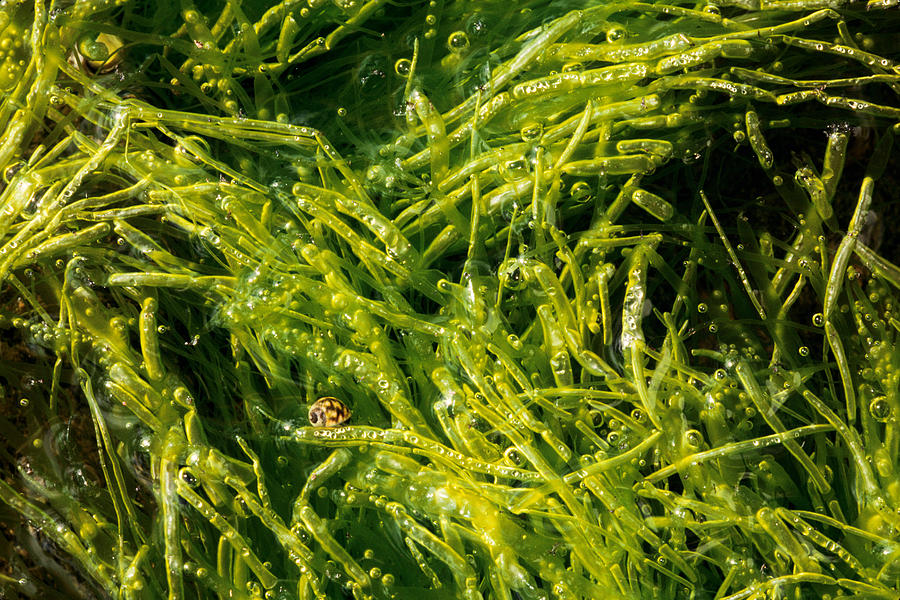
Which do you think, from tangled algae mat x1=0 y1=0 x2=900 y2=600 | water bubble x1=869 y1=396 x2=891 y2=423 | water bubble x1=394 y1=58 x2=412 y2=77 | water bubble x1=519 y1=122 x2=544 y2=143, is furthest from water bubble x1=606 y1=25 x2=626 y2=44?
water bubble x1=869 y1=396 x2=891 y2=423

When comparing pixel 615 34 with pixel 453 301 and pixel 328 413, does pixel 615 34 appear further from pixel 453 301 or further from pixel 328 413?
pixel 328 413

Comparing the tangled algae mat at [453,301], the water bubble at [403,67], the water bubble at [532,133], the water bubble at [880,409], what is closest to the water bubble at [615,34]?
the tangled algae mat at [453,301]

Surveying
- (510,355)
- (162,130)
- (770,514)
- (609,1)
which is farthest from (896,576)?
(162,130)

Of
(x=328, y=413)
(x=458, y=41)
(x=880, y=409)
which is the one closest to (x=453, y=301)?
(x=328, y=413)

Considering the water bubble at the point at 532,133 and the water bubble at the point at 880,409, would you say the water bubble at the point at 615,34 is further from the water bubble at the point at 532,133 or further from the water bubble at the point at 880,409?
the water bubble at the point at 880,409

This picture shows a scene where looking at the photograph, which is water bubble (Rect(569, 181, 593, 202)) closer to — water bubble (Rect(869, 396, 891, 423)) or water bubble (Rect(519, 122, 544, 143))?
water bubble (Rect(519, 122, 544, 143))

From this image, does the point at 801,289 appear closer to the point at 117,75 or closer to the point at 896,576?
the point at 896,576
